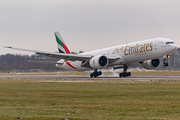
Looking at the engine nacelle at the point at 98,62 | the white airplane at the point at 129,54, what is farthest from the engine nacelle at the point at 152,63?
the engine nacelle at the point at 98,62

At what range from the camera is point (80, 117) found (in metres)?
9.83

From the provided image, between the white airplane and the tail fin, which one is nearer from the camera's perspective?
the white airplane

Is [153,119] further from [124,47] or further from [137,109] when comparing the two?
[124,47]

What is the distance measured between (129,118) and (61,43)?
50447mm

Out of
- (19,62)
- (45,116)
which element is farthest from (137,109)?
(19,62)

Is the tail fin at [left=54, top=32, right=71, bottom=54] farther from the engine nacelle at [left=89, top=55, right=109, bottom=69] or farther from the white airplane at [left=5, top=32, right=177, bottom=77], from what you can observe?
the engine nacelle at [left=89, top=55, right=109, bottom=69]

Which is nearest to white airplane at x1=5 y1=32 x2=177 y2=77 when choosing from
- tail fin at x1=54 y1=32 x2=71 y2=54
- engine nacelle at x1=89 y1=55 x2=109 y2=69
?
engine nacelle at x1=89 y1=55 x2=109 y2=69

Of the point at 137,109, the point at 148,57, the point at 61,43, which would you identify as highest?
the point at 61,43

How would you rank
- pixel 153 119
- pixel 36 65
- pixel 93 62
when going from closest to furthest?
pixel 153 119 < pixel 93 62 < pixel 36 65

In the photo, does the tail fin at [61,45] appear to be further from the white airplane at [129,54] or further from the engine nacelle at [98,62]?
the engine nacelle at [98,62]

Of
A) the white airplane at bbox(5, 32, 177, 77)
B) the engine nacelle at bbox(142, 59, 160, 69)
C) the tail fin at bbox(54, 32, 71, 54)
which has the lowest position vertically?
the engine nacelle at bbox(142, 59, 160, 69)

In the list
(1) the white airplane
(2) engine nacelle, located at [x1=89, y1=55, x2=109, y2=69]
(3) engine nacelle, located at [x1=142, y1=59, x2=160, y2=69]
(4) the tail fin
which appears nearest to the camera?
(1) the white airplane

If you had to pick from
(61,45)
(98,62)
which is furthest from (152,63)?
(61,45)

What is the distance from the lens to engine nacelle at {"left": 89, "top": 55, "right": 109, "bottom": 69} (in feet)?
150
